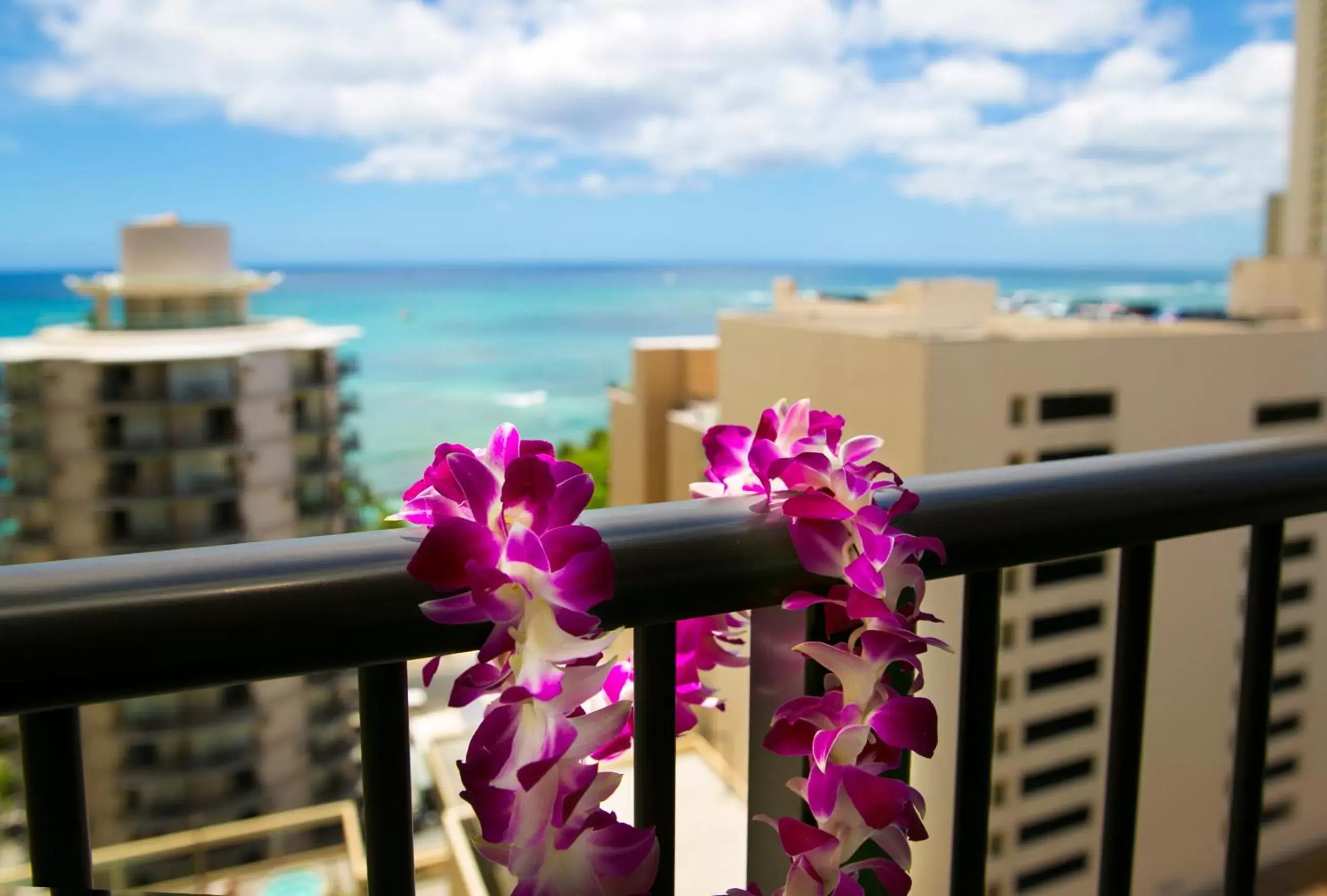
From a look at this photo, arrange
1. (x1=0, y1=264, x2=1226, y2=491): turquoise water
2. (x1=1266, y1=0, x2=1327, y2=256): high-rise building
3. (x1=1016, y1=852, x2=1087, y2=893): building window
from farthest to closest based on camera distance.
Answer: (x1=0, y1=264, x2=1226, y2=491): turquoise water, (x1=1266, y1=0, x2=1327, y2=256): high-rise building, (x1=1016, y1=852, x2=1087, y2=893): building window

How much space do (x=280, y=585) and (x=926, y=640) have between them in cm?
32

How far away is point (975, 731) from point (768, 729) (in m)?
0.15

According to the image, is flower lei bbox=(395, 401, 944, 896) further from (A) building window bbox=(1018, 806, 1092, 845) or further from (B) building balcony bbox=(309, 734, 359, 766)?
(A) building window bbox=(1018, 806, 1092, 845)

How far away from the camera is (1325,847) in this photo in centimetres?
538

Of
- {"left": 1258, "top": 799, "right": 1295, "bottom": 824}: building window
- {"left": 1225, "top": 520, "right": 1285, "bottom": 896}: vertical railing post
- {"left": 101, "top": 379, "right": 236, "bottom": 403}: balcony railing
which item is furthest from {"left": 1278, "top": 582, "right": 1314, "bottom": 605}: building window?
{"left": 1225, "top": 520, "right": 1285, "bottom": 896}: vertical railing post

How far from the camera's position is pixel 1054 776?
555 inches

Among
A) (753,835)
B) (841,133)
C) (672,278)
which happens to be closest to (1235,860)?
(753,835)

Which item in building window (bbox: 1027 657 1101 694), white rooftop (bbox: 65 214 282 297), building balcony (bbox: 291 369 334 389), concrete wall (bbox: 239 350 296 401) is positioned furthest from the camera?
white rooftop (bbox: 65 214 282 297)

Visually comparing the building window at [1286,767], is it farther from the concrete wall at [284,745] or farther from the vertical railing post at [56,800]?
the vertical railing post at [56,800]

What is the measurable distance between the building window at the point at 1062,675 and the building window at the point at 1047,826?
1.57 metres

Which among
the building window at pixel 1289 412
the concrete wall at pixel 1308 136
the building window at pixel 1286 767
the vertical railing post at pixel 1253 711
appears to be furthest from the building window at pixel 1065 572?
the concrete wall at pixel 1308 136

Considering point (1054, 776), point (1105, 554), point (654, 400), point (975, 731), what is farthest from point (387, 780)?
point (654, 400)

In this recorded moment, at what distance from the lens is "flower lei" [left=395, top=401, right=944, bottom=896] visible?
0.50 meters

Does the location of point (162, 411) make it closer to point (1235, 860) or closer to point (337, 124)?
point (1235, 860)
